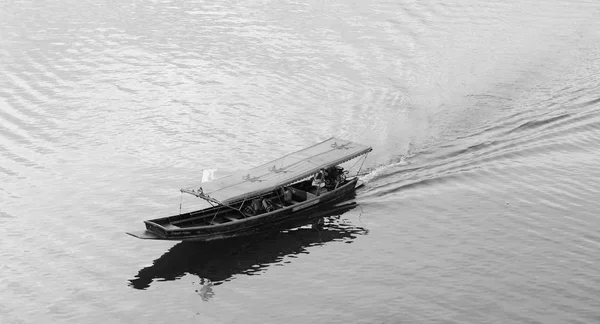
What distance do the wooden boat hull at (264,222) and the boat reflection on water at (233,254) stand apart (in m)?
0.58

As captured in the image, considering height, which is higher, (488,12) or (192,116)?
(488,12)

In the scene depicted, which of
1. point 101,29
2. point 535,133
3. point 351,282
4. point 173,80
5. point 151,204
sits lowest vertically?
point 351,282

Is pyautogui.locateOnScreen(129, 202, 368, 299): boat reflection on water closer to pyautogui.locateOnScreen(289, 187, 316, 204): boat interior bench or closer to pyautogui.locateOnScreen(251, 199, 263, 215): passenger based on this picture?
pyautogui.locateOnScreen(251, 199, 263, 215): passenger

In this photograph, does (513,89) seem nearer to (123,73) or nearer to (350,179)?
(350,179)

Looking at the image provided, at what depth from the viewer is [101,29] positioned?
75.7 m

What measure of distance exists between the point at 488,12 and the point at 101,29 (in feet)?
136

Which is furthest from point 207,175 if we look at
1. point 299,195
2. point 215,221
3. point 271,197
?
point 299,195

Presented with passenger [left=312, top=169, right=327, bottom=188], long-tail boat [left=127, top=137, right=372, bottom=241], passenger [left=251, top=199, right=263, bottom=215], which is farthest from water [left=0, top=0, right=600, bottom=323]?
passenger [left=312, top=169, right=327, bottom=188]

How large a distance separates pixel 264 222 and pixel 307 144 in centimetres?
1147

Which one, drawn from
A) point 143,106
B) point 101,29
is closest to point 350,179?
point 143,106

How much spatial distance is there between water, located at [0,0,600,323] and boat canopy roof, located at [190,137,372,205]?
3.10 meters

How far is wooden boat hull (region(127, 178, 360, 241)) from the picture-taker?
40938mm

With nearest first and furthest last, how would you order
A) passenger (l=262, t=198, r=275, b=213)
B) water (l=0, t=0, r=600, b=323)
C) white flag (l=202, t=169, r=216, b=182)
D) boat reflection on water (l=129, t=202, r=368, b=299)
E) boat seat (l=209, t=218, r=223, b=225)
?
water (l=0, t=0, r=600, b=323) < boat reflection on water (l=129, t=202, r=368, b=299) < boat seat (l=209, t=218, r=223, b=225) < white flag (l=202, t=169, r=216, b=182) < passenger (l=262, t=198, r=275, b=213)

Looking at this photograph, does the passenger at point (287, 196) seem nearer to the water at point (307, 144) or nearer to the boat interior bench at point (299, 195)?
the boat interior bench at point (299, 195)
